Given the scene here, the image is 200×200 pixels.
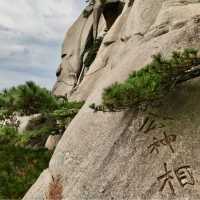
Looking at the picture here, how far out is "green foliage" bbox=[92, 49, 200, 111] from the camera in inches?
298

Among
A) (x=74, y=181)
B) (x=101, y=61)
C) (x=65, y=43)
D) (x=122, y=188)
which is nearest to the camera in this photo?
(x=122, y=188)

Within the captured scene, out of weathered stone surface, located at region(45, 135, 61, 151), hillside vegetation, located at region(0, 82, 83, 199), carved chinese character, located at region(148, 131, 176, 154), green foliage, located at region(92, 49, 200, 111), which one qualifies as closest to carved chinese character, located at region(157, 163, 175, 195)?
carved chinese character, located at region(148, 131, 176, 154)

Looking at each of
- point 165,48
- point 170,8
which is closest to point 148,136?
point 165,48

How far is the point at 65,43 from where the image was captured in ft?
93.1

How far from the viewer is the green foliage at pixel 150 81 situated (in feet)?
24.9

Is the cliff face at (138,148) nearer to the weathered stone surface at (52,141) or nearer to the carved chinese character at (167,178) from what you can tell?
the carved chinese character at (167,178)

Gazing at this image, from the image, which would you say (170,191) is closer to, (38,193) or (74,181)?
(74,181)

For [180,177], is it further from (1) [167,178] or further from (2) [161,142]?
(2) [161,142]

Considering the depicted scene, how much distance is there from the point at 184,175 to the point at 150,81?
5.44 feet

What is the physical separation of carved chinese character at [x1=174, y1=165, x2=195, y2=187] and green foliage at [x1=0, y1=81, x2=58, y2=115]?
367 cm

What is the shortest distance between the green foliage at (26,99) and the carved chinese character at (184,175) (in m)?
3.67

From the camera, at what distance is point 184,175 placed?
7.95m

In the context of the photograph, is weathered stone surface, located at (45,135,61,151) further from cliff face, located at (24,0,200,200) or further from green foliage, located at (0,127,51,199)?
cliff face, located at (24,0,200,200)

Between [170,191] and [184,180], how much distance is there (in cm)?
29
